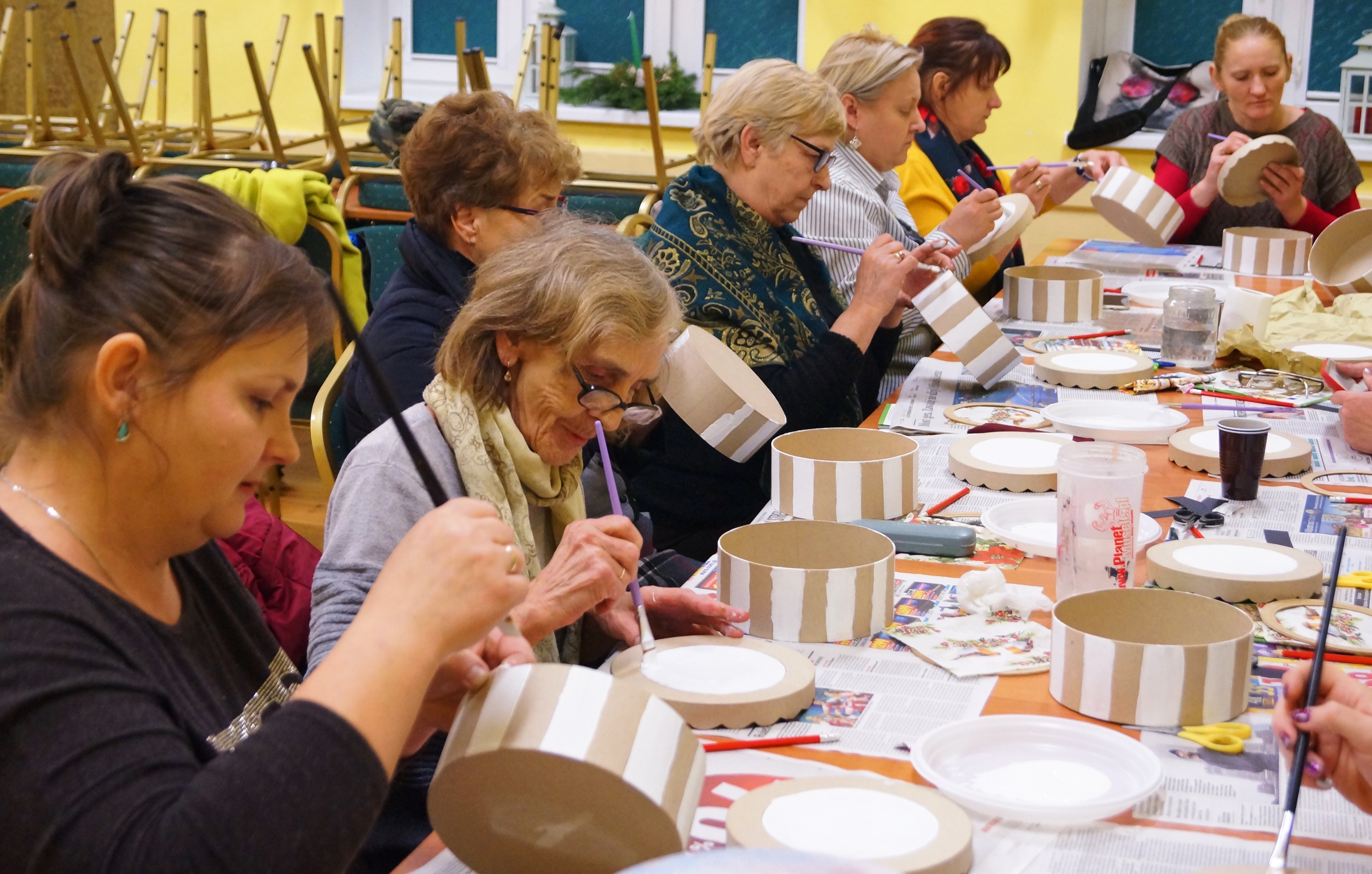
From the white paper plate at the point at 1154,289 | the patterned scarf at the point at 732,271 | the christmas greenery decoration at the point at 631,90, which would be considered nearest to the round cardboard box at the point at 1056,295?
the white paper plate at the point at 1154,289

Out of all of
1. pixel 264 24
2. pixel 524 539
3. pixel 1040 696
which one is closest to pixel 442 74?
pixel 264 24

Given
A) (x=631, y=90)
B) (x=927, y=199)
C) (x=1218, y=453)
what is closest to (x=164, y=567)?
(x=1218, y=453)

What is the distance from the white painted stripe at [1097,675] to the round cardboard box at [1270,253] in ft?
8.57

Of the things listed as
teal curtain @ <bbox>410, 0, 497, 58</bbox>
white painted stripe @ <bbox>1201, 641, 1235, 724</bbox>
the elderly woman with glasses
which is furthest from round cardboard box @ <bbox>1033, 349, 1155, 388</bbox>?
teal curtain @ <bbox>410, 0, 497, 58</bbox>

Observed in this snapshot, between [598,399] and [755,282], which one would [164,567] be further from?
[755,282]

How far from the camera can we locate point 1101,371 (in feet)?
7.65

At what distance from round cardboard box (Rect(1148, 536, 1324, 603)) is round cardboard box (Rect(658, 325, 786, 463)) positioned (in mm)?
597

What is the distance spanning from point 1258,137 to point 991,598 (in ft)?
10.2

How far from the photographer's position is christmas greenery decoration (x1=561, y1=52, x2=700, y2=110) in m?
5.26

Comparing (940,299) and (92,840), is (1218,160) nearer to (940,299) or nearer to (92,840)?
(940,299)

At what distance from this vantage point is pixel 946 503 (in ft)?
5.72

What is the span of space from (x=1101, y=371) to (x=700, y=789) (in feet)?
5.44

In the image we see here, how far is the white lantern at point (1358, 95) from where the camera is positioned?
4.66 metres

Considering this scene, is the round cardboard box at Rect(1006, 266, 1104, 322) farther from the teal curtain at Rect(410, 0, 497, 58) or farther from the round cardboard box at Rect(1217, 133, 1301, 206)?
the teal curtain at Rect(410, 0, 497, 58)
